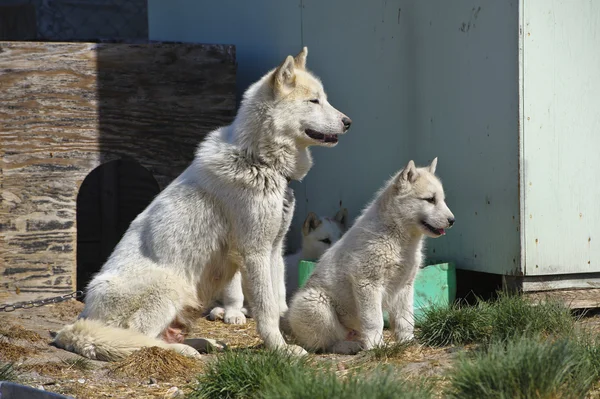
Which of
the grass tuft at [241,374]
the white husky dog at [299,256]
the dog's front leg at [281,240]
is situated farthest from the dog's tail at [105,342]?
the white husky dog at [299,256]

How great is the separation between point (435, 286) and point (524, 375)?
115 inches

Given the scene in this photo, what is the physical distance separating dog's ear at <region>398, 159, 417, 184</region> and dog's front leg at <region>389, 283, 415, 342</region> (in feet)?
2.35

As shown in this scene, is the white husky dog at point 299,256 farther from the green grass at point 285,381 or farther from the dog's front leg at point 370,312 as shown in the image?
the green grass at point 285,381

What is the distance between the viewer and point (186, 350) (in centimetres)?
571

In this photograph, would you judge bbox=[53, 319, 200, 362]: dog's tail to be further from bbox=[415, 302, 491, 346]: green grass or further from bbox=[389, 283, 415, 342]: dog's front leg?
bbox=[415, 302, 491, 346]: green grass

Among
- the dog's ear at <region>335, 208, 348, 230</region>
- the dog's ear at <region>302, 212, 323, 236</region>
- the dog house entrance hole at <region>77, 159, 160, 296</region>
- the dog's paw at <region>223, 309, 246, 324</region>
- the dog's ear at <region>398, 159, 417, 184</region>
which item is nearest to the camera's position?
the dog's ear at <region>398, 159, 417, 184</region>

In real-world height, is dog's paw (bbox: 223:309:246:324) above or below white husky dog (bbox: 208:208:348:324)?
below

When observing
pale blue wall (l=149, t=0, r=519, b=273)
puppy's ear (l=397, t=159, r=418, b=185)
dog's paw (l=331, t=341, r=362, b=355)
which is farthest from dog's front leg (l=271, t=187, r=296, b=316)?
pale blue wall (l=149, t=0, r=519, b=273)

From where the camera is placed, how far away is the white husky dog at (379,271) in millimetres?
5762

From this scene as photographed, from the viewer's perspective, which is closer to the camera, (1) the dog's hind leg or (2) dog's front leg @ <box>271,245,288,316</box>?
(1) the dog's hind leg

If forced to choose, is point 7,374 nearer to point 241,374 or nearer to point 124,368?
point 124,368

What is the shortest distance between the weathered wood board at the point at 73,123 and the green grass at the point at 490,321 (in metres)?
3.69

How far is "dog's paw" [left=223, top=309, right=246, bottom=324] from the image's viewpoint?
24.6 feet

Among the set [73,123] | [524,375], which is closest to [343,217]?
[73,123]
